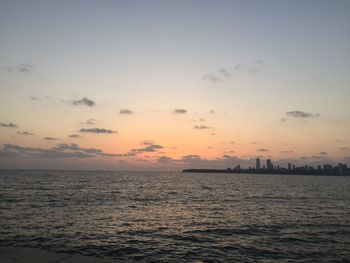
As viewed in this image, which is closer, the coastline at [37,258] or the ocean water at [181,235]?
the coastline at [37,258]

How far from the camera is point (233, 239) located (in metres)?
19.8

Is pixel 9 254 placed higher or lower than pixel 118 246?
higher

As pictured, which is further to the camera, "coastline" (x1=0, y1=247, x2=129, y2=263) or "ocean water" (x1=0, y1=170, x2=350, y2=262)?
"ocean water" (x1=0, y1=170, x2=350, y2=262)

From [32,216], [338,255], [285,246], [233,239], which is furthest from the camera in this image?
[32,216]

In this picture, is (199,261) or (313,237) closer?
(199,261)

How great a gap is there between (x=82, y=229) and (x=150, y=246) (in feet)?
20.1

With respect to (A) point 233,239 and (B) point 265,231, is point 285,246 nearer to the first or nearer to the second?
(A) point 233,239

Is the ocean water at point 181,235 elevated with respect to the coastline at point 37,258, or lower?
lower

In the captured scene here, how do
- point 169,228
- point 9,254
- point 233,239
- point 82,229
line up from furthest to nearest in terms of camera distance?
point 169,228 → point 82,229 → point 233,239 → point 9,254

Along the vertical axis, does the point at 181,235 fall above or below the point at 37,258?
below

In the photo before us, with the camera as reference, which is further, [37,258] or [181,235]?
[181,235]

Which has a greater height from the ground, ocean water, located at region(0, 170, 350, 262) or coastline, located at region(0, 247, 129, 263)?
coastline, located at region(0, 247, 129, 263)

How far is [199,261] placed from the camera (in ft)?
48.6

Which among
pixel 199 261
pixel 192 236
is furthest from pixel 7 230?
pixel 199 261
